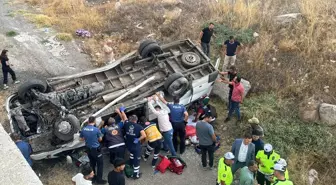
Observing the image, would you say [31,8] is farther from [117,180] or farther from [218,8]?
[117,180]

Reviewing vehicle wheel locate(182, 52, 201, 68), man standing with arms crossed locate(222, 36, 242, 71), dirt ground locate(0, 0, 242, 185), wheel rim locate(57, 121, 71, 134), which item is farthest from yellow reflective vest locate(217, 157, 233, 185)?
man standing with arms crossed locate(222, 36, 242, 71)

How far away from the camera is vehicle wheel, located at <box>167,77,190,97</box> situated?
9.07 meters

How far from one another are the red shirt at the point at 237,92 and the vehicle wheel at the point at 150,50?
2034 mm

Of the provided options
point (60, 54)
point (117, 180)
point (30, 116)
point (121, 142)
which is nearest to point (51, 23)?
point (60, 54)

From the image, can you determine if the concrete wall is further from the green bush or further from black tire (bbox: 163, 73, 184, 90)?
the green bush

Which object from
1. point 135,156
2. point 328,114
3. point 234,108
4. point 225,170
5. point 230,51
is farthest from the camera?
point 230,51

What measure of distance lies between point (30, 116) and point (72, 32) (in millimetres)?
5627

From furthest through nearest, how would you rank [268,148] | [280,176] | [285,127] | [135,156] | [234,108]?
1. [234,108]
2. [285,127]
3. [135,156]
4. [268,148]
5. [280,176]

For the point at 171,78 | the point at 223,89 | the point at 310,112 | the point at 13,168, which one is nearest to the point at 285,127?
the point at 310,112

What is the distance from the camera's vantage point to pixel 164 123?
8.38 metres

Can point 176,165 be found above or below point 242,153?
below

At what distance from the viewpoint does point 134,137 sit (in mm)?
7934

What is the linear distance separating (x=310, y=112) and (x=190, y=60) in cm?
296

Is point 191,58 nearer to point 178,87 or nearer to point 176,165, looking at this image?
point 178,87
